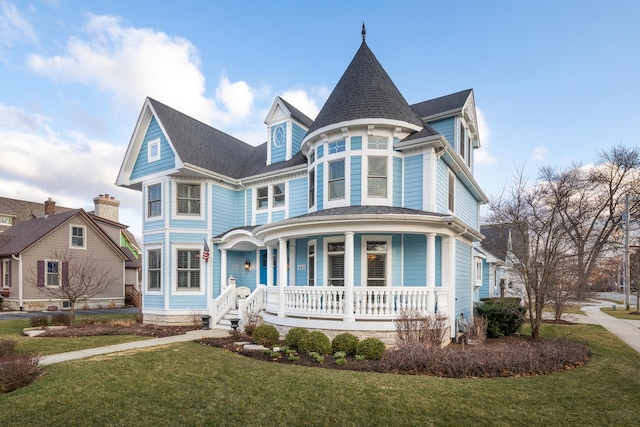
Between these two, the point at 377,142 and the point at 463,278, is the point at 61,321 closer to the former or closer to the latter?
the point at 377,142

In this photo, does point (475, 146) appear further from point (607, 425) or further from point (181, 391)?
point (181, 391)

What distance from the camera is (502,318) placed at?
1290 cm

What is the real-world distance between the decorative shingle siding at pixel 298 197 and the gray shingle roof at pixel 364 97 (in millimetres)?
2648

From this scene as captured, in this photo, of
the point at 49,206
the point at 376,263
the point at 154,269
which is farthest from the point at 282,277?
the point at 49,206

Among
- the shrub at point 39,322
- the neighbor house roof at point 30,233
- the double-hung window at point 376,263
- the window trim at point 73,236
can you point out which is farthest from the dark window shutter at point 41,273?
the double-hung window at point 376,263

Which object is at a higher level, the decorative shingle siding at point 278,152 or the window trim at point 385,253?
the decorative shingle siding at point 278,152

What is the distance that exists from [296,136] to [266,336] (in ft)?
31.0

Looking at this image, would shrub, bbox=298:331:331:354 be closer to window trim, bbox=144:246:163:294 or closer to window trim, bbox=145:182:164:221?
window trim, bbox=144:246:163:294

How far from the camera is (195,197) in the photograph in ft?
51.7

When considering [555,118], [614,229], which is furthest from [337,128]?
[614,229]

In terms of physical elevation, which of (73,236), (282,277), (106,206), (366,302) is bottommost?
(366,302)

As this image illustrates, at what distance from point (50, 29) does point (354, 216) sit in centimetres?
1152

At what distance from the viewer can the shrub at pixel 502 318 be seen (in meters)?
12.7

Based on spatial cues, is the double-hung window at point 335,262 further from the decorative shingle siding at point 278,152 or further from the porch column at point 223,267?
the decorative shingle siding at point 278,152
